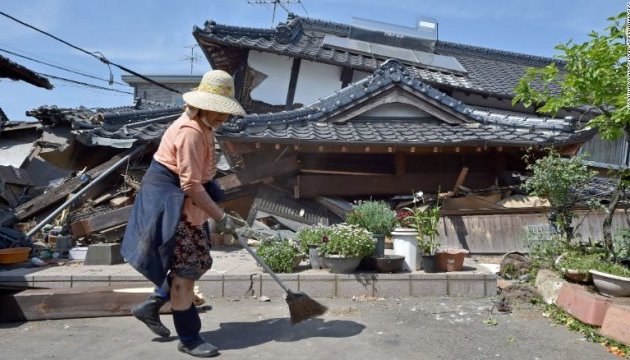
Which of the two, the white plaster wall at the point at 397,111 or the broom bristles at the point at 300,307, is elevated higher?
the white plaster wall at the point at 397,111

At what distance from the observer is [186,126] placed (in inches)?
136

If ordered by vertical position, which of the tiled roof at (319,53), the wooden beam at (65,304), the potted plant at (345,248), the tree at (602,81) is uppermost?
the tiled roof at (319,53)

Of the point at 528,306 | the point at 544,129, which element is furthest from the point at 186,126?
the point at 544,129

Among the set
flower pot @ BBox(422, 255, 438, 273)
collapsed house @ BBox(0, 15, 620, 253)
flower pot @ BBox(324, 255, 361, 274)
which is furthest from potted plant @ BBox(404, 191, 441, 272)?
collapsed house @ BBox(0, 15, 620, 253)

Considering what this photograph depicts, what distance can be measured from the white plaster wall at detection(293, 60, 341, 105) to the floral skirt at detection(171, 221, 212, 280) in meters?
8.62

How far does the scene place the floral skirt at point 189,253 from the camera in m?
3.50

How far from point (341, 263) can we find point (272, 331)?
4.30ft

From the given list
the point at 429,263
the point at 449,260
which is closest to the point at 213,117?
the point at 429,263

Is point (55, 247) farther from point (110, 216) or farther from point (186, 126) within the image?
point (186, 126)

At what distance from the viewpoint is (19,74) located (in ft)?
31.9

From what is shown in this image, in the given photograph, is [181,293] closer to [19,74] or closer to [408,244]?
[408,244]

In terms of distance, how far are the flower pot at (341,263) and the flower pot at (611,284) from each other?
2.39m

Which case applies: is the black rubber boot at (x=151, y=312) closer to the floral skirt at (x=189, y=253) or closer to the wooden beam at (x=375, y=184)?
the floral skirt at (x=189, y=253)

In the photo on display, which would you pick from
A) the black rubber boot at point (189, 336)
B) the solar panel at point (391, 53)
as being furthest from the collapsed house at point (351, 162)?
the black rubber boot at point (189, 336)
